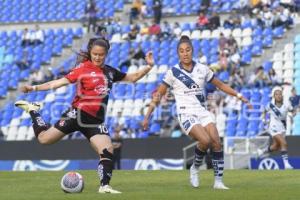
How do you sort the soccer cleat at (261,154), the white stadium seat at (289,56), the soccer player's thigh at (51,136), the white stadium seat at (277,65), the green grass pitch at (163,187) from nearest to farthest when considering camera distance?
the green grass pitch at (163,187)
the soccer player's thigh at (51,136)
the soccer cleat at (261,154)
the white stadium seat at (277,65)
the white stadium seat at (289,56)

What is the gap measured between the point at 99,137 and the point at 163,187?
2025 millimetres

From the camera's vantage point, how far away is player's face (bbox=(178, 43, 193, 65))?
14.9 metres

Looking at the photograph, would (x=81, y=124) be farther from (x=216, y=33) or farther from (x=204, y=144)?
(x=216, y=33)

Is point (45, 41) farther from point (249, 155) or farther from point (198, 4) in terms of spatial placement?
point (249, 155)

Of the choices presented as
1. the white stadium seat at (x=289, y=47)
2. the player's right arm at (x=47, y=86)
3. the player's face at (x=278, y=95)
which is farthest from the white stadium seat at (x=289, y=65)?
the player's right arm at (x=47, y=86)

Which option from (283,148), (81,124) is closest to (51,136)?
(81,124)

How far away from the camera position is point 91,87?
14.1 meters

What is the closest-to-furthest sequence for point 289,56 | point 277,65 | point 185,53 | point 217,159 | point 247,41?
point 217,159
point 185,53
point 277,65
point 289,56
point 247,41

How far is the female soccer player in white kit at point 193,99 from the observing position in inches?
584

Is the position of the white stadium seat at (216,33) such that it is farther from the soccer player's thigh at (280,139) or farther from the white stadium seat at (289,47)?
the soccer player's thigh at (280,139)

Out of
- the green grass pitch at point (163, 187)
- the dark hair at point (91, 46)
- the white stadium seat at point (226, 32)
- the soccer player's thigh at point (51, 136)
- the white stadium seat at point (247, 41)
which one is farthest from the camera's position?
the white stadium seat at point (226, 32)

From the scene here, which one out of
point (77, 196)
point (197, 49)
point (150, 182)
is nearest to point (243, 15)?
point (197, 49)

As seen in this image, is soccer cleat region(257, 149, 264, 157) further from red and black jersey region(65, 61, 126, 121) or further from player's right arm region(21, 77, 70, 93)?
player's right arm region(21, 77, 70, 93)

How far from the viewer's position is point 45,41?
42.5m
